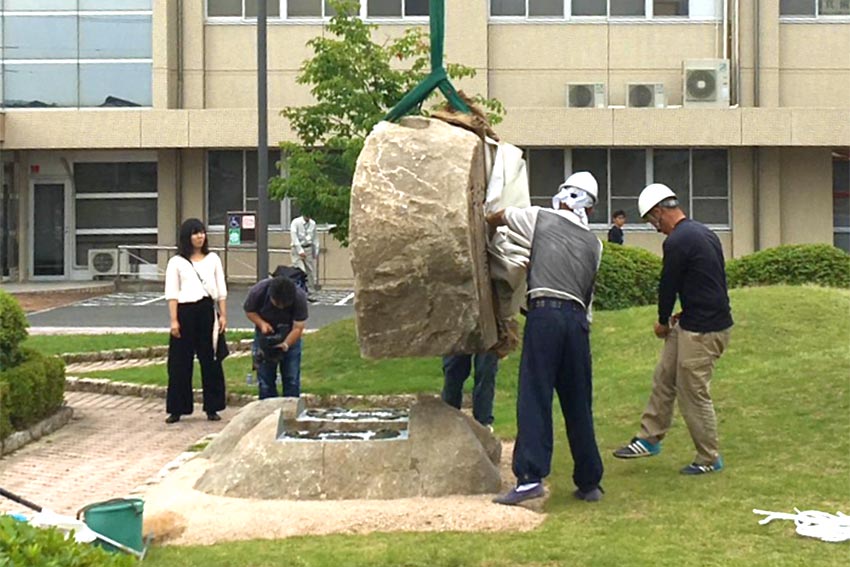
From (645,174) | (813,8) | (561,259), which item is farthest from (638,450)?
(813,8)

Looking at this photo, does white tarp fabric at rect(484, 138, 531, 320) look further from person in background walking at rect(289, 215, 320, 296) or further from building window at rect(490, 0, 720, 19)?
building window at rect(490, 0, 720, 19)

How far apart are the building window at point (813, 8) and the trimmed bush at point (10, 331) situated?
71.3 ft

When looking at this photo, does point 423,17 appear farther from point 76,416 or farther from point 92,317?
point 76,416

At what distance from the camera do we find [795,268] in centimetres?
1830

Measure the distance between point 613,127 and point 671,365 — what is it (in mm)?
19325

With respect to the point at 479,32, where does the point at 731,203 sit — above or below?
below

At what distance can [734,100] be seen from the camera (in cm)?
2816

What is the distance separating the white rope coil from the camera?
257 inches

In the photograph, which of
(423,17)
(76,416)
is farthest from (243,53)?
(76,416)

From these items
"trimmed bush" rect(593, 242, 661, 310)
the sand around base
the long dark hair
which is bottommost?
the sand around base

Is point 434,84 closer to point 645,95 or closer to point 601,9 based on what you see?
point 645,95

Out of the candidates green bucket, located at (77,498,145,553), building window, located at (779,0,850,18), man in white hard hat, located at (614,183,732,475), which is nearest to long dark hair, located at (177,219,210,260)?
man in white hard hat, located at (614,183,732,475)

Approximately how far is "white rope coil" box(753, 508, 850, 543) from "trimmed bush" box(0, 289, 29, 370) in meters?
7.12

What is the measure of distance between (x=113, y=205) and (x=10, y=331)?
18.4m
